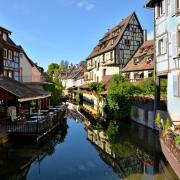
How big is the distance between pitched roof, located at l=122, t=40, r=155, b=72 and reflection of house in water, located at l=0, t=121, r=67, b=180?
17.6 metres

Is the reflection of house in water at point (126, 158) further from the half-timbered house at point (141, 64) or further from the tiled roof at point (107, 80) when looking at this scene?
the tiled roof at point (107, 80)

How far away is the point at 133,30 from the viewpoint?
44469 millimetres

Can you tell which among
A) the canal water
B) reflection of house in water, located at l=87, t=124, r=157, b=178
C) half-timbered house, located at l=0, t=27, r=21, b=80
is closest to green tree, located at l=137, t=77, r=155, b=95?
the canal water

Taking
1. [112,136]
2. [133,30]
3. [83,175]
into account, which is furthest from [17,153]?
[133,30]

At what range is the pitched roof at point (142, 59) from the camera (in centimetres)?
3486

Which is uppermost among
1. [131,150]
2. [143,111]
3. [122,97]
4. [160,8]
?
[160,8]

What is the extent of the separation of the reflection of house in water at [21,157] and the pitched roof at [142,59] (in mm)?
17578

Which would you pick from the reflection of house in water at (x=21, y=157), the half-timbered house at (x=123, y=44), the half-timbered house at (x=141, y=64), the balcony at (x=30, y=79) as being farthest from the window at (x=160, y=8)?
the balcony at (x=30, y=79)

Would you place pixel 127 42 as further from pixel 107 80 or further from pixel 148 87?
pixel 148 87

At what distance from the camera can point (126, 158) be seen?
1677 cm

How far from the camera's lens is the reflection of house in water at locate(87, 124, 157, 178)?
564 inches

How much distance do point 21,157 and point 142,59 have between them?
25.3 meters

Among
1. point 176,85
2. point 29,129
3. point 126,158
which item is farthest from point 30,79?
point 126,158

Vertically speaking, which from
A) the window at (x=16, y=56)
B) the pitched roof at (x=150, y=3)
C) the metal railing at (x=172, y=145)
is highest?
the pitched roof at (x=150, y=3)
